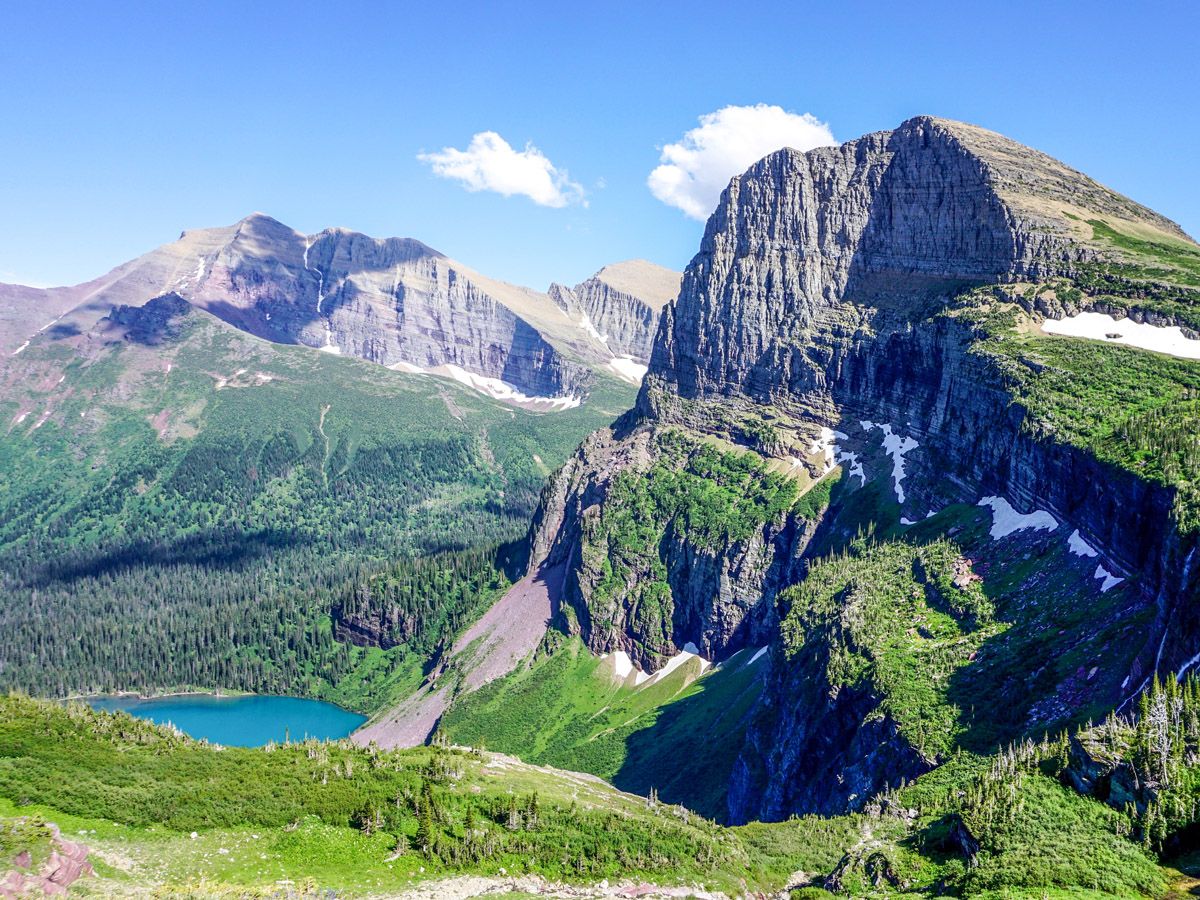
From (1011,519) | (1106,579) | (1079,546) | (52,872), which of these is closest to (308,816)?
(52,872)

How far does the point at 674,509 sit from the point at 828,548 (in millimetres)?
46425

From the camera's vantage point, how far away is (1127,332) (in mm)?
145625

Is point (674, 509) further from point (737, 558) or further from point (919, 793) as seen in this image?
point (919, 793)

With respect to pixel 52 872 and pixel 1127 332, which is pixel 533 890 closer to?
pixel 52 872

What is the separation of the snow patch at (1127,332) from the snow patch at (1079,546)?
50.1 m

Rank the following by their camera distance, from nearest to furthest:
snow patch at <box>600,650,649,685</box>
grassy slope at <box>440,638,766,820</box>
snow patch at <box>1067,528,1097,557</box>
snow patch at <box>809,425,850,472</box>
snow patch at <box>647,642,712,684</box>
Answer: snow patch at <box>1067,528,1097,557</box>
grassy slope at <box>440,638,766,820</box>
snow patch at <box>647,642,712,684</box>
snow patch at <box>600,650,649,685</box>
snow patch at <box>809,425,850,472</box>

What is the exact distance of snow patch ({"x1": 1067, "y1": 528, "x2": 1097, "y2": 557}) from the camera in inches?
3917

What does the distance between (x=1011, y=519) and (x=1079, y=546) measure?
1872 cm

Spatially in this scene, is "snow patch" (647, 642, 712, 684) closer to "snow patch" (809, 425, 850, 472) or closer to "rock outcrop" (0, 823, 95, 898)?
"snow patch" (809, 425, 850, 472)

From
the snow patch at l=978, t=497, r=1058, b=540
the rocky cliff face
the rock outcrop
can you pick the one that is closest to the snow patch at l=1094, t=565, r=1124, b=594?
the rocky cliff face

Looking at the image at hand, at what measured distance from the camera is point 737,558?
18025cm

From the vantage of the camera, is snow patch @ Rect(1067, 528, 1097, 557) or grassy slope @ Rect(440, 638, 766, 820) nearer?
snow patch @ Rect(1067, 528, 1097, 557)

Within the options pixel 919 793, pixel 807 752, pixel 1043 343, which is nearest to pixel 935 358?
pixel 1043 343

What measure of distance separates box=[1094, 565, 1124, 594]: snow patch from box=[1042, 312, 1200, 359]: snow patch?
193 ft
